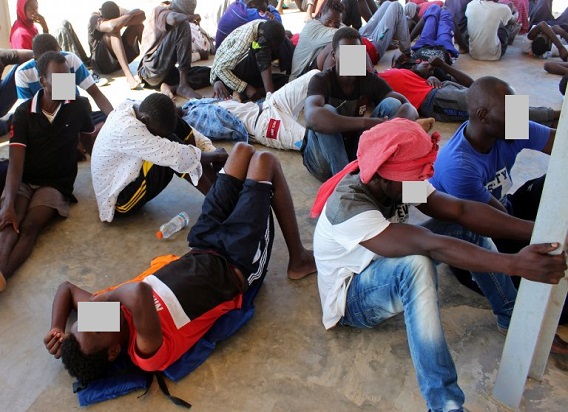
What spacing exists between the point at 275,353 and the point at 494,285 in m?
0.87

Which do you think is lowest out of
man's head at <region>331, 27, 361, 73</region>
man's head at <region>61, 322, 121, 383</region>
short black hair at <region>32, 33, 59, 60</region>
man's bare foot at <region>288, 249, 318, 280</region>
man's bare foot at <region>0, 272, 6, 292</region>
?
man's bare foot at <region>288, 249, 318, 280</region>

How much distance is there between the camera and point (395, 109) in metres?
3.23

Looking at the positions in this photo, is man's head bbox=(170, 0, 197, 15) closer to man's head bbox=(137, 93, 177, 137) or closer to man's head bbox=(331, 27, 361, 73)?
man's head bbox=(331, 27, 361, 73)

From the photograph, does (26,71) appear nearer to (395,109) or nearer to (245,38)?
(245,38)

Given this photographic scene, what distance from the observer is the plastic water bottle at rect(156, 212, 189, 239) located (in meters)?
2.83

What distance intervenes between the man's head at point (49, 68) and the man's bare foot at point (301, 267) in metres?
1.58

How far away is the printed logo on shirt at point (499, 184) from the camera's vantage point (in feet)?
7.61

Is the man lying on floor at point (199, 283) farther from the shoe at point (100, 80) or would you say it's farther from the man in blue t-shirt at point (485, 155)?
the shoe at point (100, 80)

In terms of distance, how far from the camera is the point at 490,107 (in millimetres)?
2178

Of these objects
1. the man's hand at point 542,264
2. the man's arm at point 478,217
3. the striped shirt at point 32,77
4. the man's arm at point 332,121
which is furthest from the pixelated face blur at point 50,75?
the man's hand at point 542,264

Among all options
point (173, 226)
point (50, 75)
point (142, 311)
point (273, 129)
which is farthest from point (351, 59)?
point (142, 311)

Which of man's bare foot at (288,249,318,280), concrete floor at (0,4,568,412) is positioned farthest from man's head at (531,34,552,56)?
man's bare foot at (288,249,318,280)

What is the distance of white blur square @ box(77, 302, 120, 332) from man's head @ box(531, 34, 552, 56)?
544 centimetres

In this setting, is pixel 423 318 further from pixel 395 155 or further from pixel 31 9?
pixel 31 9
